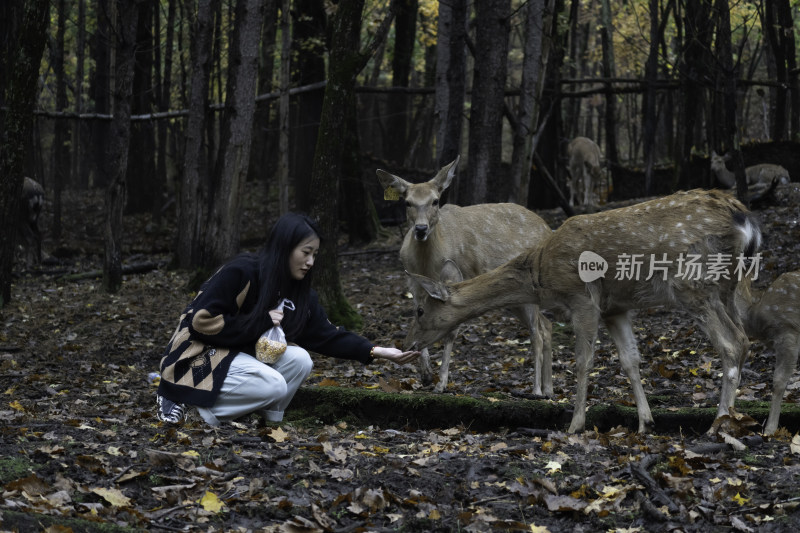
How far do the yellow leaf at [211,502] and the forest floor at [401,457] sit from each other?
1 centimetres

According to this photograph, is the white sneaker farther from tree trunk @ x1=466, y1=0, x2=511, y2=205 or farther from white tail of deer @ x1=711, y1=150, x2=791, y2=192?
white tail of deer @ x1=711, y1=150, x2=791, y2=192

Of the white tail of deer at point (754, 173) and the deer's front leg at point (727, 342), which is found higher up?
the white tail of deer at point (754, 173)

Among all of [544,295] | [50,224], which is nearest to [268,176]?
[50,224]

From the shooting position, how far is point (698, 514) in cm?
463

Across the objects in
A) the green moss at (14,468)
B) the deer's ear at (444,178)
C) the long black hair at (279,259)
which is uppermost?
the deer's ear at (444,178)

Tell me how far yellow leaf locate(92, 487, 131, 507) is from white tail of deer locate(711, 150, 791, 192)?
1510 cm

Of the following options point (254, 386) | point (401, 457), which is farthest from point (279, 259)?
point (401, 457)

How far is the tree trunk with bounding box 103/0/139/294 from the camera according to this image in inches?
589

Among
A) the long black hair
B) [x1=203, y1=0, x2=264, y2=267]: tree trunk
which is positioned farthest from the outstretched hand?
[x1=203, y1=0, x2=264, y2=267]: tree trunk

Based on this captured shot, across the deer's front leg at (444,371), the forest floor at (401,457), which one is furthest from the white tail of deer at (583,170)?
the deer's front leg at (444,371)

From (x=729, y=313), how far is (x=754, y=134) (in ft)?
123

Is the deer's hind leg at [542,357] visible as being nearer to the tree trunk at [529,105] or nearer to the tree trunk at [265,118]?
the tree trunk at [529,105]

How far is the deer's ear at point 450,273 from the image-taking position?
32.3 ft

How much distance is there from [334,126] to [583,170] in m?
12.6
